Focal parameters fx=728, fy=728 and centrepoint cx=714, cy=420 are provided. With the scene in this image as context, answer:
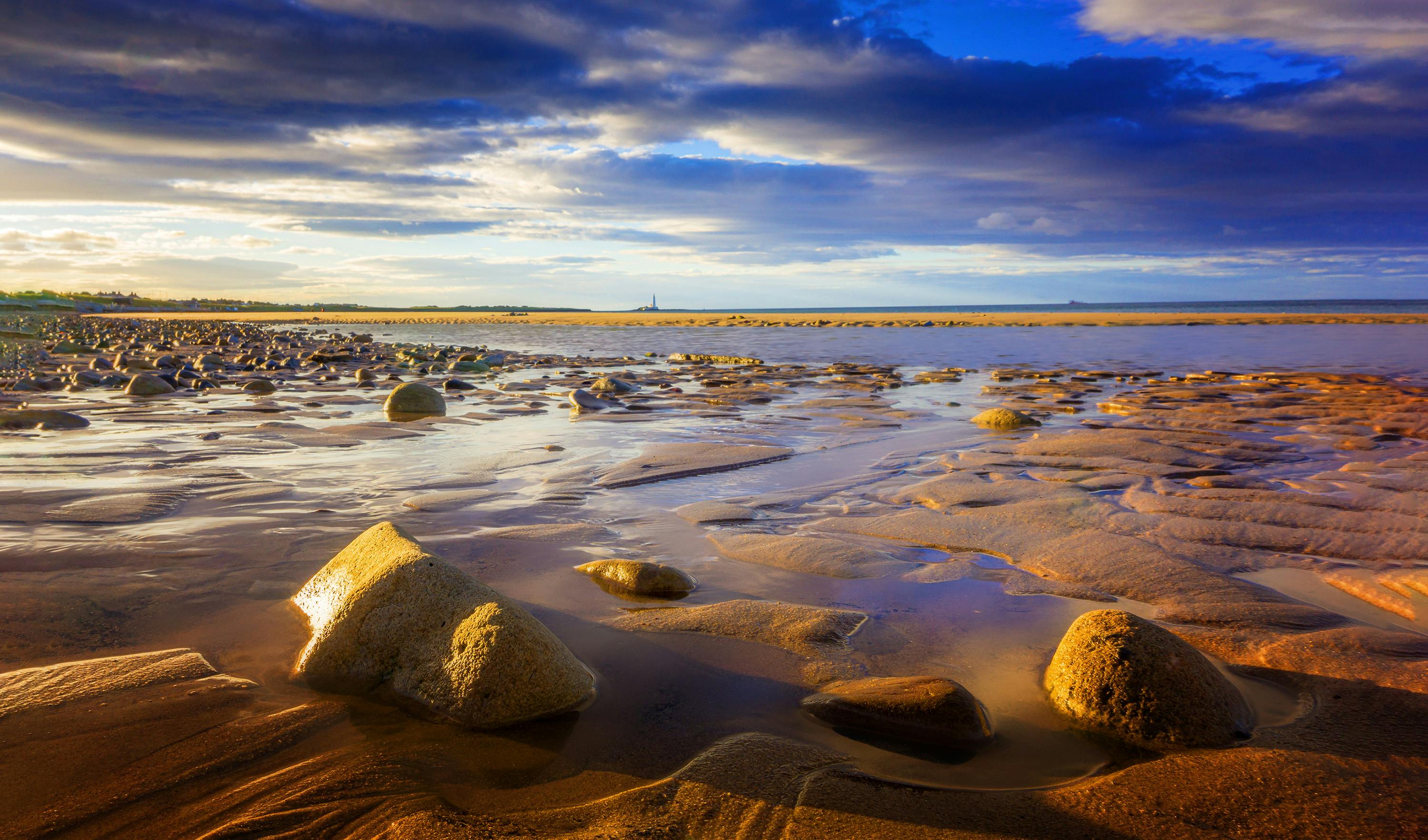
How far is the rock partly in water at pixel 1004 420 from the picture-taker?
9320 millimetres


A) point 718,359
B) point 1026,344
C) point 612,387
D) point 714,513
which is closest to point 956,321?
point 1026,344

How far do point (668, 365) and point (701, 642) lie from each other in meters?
17.2

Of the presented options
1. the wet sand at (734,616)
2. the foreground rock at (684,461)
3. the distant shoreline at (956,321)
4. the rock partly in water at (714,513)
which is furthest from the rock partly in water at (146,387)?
the distant shoreline at (956,321)

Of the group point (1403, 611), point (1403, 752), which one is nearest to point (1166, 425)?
point (1403, 611)

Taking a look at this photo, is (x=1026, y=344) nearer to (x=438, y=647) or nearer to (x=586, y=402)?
(x=586, y=402)

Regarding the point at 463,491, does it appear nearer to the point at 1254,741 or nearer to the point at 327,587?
the point at 327,587

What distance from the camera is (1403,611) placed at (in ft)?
12.1

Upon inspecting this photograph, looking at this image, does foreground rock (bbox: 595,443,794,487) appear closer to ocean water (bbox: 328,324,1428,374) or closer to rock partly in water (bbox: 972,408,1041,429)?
rock partly in water (bbox: 972,408,1041,429)

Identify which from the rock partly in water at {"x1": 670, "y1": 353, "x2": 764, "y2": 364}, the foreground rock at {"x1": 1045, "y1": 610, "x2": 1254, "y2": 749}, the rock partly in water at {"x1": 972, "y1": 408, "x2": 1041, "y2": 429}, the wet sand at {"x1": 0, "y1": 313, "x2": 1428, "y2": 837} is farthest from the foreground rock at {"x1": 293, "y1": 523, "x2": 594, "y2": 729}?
the rock partly in water at {"x1": 670, "y1": 353, "x2": 764, "y2": 364}

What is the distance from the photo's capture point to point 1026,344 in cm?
2817

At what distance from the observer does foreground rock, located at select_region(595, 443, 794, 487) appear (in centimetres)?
668

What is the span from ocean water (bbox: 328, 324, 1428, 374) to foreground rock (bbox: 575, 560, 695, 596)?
16299 millimetres

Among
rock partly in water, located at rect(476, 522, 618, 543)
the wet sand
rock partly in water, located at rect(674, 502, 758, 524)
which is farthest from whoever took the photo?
rock partly in water, located at rect(674, 502, 758, 524)

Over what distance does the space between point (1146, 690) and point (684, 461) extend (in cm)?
498
